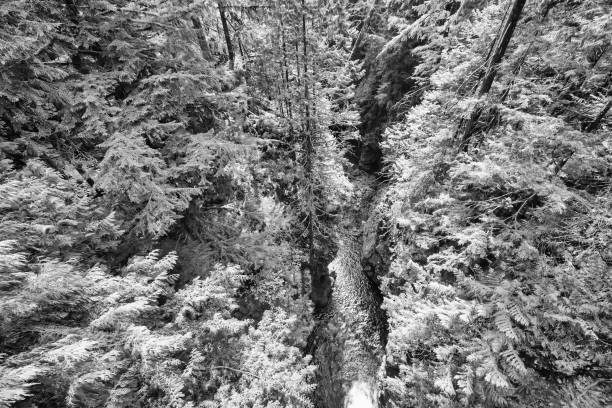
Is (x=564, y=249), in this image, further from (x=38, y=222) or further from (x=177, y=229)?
(x=38, y=222)

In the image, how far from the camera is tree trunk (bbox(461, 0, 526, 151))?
18.8 ft

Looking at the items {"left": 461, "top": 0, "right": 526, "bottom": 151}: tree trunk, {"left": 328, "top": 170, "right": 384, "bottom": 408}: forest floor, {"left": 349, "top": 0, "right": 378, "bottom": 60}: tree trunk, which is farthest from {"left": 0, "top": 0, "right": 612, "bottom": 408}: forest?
{"left": 349, "top": 0, "right": 378, "bottom": 60}: tree trunk

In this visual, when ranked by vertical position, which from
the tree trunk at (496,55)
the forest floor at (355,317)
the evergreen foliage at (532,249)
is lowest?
the forest floor at (355,317)

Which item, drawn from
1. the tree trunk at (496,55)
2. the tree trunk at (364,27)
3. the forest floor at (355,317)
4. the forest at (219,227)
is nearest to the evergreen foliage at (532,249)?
the forest at (219,227)

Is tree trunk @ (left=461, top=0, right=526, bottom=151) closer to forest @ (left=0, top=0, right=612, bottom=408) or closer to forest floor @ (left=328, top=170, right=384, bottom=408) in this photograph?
forest @ (left=0, top=0, right=612, bottom=408)

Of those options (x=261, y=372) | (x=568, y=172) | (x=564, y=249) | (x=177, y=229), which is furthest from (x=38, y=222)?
(x=568, y=172)

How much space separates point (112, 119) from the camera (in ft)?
18.0

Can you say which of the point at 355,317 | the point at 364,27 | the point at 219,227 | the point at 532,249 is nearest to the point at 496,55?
the point at 532,249

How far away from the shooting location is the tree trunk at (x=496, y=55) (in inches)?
226

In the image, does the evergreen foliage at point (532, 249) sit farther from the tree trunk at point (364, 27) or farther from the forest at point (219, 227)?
the tree trunk at point (364, 27)

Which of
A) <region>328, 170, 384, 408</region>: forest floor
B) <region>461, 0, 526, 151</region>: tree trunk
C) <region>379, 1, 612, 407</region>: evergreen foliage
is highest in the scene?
<region>461, 0, 526, 151</region>: tree trunk

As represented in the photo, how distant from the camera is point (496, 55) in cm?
632

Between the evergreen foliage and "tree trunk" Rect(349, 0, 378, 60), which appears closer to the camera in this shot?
the evergreen foliage

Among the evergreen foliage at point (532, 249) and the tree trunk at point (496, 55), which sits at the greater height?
the tree trunk at point (496, 55)
